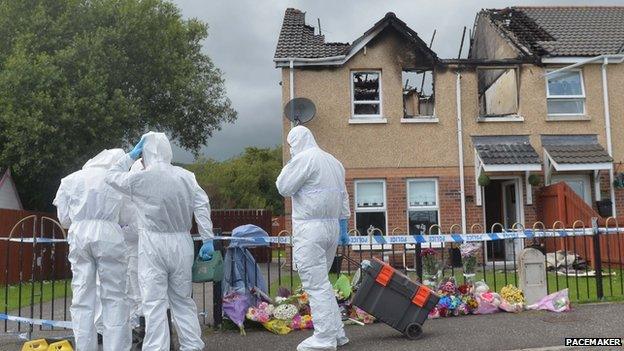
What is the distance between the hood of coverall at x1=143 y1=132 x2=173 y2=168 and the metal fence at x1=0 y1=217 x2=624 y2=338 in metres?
1.48

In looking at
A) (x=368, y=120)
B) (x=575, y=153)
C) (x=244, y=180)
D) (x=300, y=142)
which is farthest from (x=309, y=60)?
(x=244, y=180)

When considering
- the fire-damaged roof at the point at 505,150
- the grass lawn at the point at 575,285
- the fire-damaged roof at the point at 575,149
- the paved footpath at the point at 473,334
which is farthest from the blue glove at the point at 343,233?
the fire-damaged roof at the point at 575,149

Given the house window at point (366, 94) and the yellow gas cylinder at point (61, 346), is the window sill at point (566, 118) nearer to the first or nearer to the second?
the house window at point (366, 94)

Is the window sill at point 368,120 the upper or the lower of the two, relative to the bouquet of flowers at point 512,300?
upper

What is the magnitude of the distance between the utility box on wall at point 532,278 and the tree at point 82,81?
12.7 meters

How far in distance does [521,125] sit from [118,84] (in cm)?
1189

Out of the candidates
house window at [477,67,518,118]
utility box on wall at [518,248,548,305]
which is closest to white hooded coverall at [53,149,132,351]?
utility box on wall at [518,248,548,305]

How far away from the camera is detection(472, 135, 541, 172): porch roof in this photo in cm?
1431

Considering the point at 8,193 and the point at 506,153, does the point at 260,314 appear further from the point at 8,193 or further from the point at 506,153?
the point at 8,193

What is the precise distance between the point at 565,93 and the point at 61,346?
14.2 meters

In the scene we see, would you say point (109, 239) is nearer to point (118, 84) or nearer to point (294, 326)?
point (294, 326)

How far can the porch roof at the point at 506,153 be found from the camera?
47.0 feet

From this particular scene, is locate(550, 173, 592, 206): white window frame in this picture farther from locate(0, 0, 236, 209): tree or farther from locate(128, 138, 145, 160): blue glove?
locate(128, 138, 145, 160): blue glove

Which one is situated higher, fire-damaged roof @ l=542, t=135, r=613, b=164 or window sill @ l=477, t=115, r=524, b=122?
window sill @ l=477, t=115, r=524, b=122
